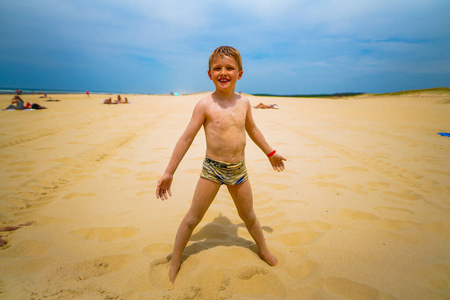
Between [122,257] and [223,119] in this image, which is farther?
[122,257]

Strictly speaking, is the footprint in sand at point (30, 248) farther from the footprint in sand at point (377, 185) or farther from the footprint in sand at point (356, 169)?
the footprint in sand at point (356, 169)

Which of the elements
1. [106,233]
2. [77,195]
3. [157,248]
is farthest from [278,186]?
[77,195]

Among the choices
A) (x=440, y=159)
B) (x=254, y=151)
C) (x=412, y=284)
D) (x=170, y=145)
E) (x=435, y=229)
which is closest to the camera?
(x=412, y=284)

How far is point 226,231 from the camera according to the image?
8.05 ft

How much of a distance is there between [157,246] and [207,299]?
2.69 ft

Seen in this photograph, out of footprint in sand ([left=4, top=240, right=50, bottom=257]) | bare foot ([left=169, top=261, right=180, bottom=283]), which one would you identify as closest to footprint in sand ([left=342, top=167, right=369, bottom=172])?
bare foot ([left=169, top=261, right=180, bottom=283])

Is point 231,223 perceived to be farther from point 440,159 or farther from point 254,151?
point 440,159

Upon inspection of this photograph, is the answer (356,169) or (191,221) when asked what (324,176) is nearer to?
(356,169)

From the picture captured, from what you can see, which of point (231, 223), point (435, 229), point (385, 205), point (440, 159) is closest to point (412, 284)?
point (435, 229)

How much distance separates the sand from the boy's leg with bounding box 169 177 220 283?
129 mm

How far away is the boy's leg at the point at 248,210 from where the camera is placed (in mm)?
1843

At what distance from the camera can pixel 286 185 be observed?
3600 mm

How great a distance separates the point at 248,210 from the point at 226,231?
2.46 ft

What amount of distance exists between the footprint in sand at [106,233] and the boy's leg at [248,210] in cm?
129
